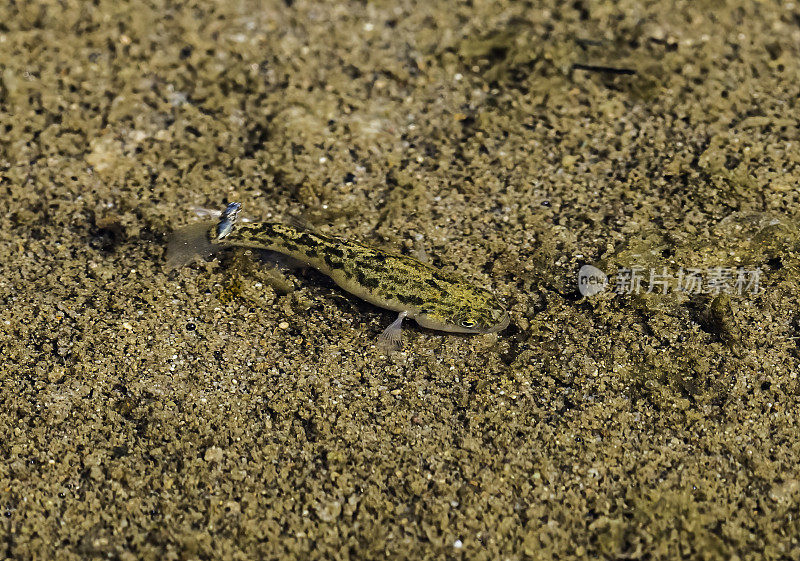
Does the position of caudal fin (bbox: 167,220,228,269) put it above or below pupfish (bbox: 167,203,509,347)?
below

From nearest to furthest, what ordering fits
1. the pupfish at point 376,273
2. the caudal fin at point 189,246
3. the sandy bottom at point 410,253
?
the sandy bottom at point 410,253 → the pupfish at point 376,273 → the caudal fin at point 189,246

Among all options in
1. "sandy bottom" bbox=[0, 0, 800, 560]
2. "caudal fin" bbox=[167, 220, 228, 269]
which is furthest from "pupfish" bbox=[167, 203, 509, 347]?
"sandy bottom" bbox=[0, 0, 800, 560]

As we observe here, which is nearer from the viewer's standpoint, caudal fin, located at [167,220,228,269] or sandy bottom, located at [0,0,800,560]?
sandy bottom, located at [0,0,800,560]

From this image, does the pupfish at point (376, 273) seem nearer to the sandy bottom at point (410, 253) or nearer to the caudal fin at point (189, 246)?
the caudal fin at point (189, 246)

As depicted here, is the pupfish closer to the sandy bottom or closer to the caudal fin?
the caudal fin

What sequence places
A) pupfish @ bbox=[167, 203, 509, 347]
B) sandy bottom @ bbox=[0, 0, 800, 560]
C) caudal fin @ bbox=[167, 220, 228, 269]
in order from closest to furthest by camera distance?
1. sandy bottom @ bbox=[0, 0, 800, 560]
2. pupfish @ bbox=[167, 203, 509, 347]
3. caudal fin @ bbox=[167, 220, 228, 269]

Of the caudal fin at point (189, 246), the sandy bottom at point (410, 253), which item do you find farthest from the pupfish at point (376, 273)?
the sandy bottom at point (410, 253)

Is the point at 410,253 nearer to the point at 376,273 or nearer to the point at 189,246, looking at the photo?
the point at 376,273

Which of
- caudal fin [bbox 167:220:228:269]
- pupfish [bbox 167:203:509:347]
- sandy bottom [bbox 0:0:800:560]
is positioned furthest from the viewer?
caudal fin [bbox 167:220:228:269]

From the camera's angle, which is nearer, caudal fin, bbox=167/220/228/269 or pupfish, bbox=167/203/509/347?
pupfish, bbox=167/203/509/347
